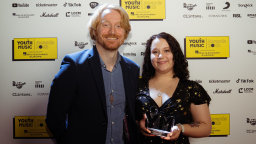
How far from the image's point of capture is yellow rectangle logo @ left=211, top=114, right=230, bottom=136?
2.14m

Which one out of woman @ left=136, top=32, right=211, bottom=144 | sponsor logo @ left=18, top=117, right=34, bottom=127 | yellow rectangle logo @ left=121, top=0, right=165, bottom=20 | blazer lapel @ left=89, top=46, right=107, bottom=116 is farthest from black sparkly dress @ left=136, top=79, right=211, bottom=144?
sponsor logo @ left=18, top=117, right=34, bottom=127

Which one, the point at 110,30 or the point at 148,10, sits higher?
the point at 148,10

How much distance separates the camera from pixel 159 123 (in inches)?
56.4

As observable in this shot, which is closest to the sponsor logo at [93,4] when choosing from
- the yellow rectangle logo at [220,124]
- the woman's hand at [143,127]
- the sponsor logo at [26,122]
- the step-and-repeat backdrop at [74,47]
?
the step-and-repeat backdrop at [74,47]

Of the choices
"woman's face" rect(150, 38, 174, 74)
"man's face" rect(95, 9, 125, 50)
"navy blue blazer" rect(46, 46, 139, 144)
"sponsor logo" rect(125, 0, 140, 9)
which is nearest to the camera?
"navy blue blazer" rect(46, 46, 139, 144)

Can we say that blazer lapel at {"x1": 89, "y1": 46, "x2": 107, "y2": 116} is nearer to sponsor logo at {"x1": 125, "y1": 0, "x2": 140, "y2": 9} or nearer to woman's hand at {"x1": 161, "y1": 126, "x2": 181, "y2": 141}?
woman's hand at {"x1": 161, "y1": 126, "x2": 181, "y2": 141}

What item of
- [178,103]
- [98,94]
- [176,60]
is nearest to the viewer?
[98,94]

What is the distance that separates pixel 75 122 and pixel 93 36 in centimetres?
76

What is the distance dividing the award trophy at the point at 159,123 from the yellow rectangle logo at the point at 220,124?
1.00 meters

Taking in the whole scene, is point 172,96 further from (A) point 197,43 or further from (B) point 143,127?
(A) point 197,43

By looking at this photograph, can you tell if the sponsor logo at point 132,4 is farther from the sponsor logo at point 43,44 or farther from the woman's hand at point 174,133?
the woman's hand at point 174,133

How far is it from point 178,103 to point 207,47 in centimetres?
94

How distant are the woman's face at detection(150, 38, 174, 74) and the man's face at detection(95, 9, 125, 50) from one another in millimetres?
363

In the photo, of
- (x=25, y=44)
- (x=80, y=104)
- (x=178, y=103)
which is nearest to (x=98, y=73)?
(x=80, y=104)
